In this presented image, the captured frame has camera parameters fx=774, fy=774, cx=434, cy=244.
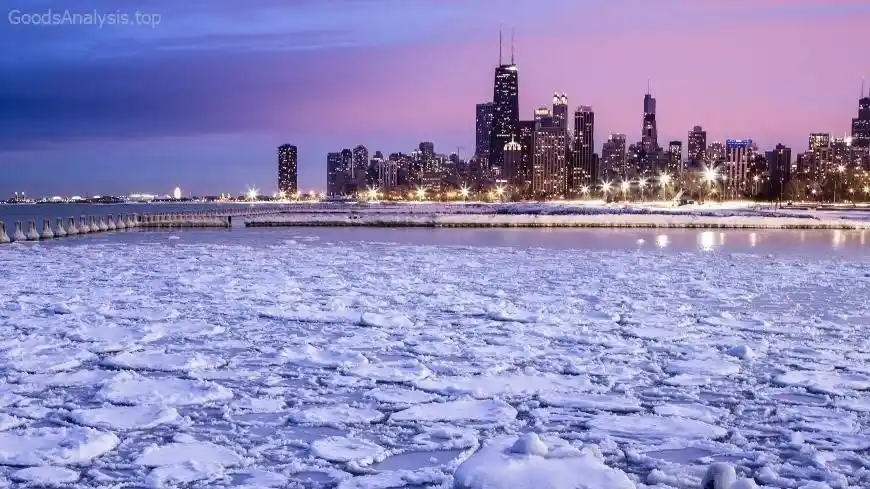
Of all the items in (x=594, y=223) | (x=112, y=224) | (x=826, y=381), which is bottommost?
(x=594, y=223)

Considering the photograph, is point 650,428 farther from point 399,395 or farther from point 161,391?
point 161,391

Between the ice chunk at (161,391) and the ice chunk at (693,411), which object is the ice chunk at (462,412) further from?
the ice chunk at (161,391)

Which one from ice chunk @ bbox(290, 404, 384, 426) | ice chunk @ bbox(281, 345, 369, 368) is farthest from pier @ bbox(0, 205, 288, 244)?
ice chunk @ bbox(290, 404, 384, 426)

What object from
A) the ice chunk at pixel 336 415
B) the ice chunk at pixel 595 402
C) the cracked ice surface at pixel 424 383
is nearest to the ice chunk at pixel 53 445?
the cracked ice surface at pixel 424 383

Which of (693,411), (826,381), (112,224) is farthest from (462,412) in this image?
(112,224)

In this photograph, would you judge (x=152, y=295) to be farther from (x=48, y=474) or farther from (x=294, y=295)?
(x=48, y=474)

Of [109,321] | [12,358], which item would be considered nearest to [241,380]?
[12,358]
